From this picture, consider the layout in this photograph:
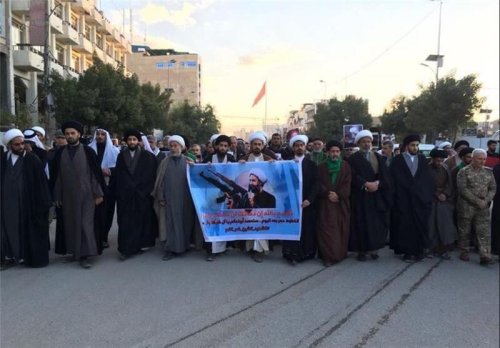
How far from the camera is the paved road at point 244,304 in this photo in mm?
4035

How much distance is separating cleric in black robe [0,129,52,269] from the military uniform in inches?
230

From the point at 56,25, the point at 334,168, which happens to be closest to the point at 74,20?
the point at 56,25

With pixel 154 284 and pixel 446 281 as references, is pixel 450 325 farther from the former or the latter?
pixel 154 284

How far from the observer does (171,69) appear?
111 m

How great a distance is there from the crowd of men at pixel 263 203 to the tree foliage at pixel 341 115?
49.9 m

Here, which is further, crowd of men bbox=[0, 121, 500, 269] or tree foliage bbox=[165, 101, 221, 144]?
tree foliage bbox=[165, 101, 221, 144]

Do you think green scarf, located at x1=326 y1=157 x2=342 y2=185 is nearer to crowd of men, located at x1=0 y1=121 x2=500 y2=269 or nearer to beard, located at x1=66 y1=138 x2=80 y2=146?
crowd of men, located at x1=0 y1=121 x2=500 y2=269

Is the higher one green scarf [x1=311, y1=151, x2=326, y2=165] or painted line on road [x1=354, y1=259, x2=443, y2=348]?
green scarf [x1=311, y1=151, x2=326, y2=165]

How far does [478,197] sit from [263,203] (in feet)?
10.0

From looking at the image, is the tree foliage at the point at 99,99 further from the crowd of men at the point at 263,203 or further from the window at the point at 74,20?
the crowd of men at the point at 263,203

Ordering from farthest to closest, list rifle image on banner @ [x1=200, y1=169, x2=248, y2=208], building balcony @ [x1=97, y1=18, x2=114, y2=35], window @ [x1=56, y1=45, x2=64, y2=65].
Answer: building balcony @ [x1=97, y1=18, x2=114, y2=35] < window @ [x1=56, y1=45, x2=64, y2=65] < rifle image on banner @ [x1=200, y1=169, x2=248, y2=208]

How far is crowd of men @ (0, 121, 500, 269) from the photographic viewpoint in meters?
6.19

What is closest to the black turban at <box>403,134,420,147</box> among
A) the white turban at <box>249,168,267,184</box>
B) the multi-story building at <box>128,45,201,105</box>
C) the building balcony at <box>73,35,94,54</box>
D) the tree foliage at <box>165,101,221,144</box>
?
the white turban at <box>249,168,267,184</box>

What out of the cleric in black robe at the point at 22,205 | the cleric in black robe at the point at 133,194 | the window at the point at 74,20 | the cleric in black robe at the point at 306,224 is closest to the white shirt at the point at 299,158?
the cleric in black robe at the point at 306,224
